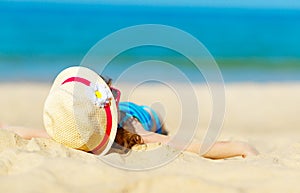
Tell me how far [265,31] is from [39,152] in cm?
1796

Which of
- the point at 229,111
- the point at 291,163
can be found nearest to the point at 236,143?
the point at 291,163

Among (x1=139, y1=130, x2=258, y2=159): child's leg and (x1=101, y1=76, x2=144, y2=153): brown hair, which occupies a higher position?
(x1=139, y1=130, x2=258, y2=159): child's leg

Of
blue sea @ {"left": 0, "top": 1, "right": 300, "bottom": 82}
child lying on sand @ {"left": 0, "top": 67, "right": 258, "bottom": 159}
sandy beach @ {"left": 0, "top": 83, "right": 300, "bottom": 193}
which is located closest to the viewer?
sandy beach @ {"left": 0, "top": 83, "right": 300, "bottom": 193}

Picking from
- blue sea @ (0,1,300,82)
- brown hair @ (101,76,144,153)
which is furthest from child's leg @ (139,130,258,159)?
blue sea @ (0,1,300,82)

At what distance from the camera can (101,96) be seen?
10.2ft

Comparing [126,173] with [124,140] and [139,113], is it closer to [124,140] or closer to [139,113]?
[124,140]

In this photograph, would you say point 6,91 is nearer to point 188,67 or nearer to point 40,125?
point 40,125

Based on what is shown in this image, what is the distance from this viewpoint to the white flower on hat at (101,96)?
3072 mm

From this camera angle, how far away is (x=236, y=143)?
148 inches

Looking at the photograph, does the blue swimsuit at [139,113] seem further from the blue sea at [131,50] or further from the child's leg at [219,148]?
the blue sea at [131,50]

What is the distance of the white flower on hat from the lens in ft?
10.1

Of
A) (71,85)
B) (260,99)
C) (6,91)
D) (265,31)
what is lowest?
(6,91)

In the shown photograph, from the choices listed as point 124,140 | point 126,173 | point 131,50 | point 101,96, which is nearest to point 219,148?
point 124,140

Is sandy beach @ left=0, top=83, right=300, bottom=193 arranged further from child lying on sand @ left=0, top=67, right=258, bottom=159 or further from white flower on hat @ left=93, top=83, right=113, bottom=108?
white flower on hat @ left=93, top=83, right=113, bottom=108
